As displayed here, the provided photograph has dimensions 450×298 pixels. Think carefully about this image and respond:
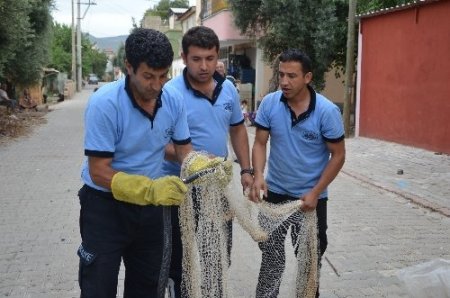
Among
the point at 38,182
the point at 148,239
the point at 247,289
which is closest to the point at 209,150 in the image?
the point at 148,239

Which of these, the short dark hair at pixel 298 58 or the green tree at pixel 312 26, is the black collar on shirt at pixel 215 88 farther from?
the green tree at pixel 312 26

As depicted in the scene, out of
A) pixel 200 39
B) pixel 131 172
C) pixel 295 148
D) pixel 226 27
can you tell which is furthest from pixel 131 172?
pixel 226 27

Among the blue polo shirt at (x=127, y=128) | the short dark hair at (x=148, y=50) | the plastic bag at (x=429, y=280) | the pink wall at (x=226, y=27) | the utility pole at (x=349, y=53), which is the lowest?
the plastic bag at (x=429, y=280)

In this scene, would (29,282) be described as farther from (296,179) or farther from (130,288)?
(296,179)

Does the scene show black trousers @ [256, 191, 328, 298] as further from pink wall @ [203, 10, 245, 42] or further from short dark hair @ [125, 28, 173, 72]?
pink wall @ [203, 10, 245, 42]

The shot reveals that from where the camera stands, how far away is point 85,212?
2.58m

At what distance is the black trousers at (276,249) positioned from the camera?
341 centimetres

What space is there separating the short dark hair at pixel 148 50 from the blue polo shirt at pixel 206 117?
0.80m

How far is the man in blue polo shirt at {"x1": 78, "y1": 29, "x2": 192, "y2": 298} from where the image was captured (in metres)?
2.37

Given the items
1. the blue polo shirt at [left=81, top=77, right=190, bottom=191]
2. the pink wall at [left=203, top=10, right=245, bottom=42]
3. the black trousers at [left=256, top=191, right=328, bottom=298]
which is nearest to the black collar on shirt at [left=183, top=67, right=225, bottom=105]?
the blue polo shirt at [left=81, top=77, right=190, bottom=191]

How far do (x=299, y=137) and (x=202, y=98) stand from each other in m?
0.64

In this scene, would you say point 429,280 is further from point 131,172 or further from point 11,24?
point 11,24

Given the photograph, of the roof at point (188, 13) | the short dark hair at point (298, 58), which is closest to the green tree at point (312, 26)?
the short dark hair at point (298, 58)

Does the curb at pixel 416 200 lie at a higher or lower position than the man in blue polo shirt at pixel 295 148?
lower
